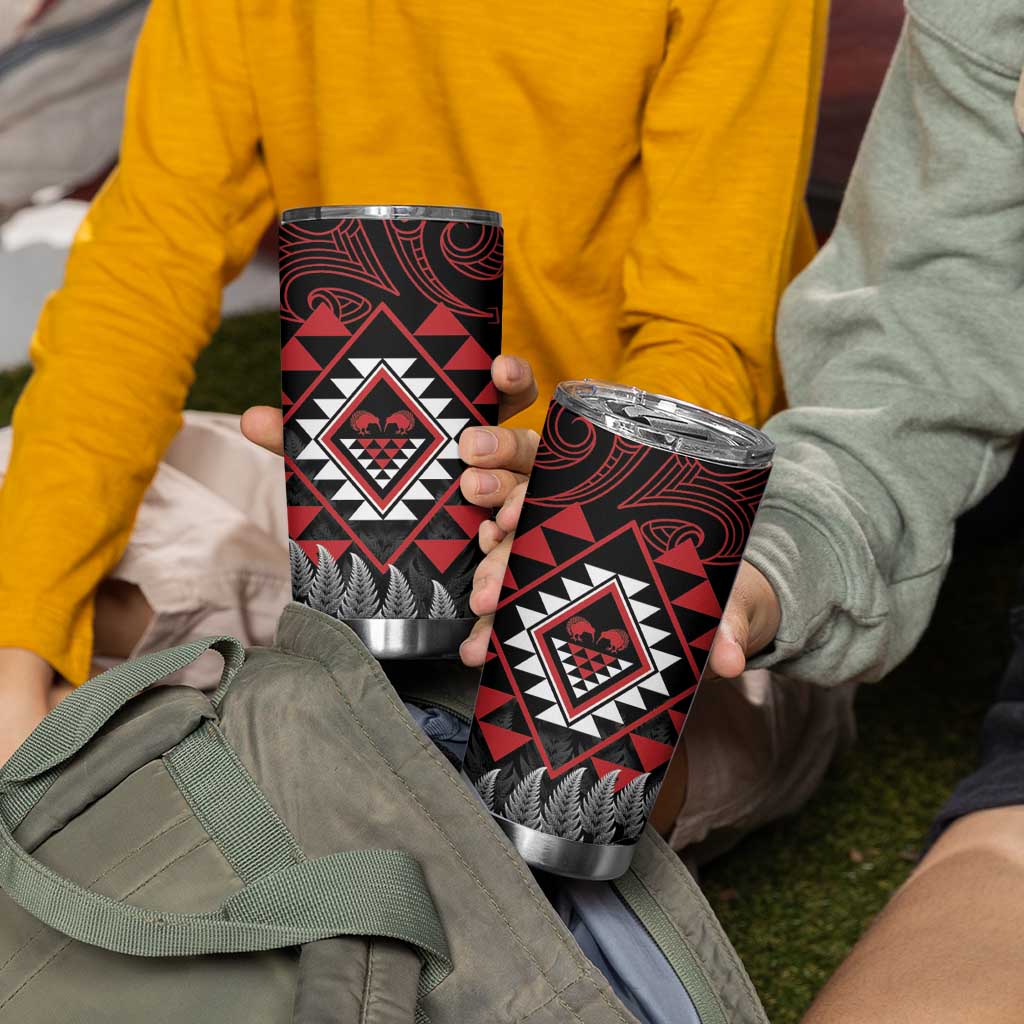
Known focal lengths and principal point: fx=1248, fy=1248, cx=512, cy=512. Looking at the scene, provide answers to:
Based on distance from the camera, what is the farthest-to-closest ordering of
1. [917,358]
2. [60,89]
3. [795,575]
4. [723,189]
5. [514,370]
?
[60,89], [723,189], [917,358], [795,575], [514,370]

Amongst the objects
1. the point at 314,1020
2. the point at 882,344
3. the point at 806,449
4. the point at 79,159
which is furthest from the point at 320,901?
the point at 79,159

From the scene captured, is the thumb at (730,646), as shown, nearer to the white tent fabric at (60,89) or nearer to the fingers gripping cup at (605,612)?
the fingers gripping cup at (605,612)

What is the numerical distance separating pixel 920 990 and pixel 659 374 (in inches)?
20.5

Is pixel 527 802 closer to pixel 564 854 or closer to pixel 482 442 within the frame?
pixel 564 854

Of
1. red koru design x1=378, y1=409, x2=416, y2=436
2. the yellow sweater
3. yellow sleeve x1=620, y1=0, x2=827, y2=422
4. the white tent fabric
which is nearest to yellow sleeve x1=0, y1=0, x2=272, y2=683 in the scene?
the yellow sweater

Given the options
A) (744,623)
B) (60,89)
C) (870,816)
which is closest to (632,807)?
(744,623)

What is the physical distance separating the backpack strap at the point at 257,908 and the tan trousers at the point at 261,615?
0.48 meters

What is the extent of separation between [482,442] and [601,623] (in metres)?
0.14

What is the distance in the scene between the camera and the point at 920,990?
74 centimetres

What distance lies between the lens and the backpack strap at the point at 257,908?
1.96 ft

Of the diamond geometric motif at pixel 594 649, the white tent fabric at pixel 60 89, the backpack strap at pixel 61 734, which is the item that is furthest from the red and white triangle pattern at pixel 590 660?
the white tent fabric at pixel 60 89

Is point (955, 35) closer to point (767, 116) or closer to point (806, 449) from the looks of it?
point (767, 116)

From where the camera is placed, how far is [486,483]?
0.71m

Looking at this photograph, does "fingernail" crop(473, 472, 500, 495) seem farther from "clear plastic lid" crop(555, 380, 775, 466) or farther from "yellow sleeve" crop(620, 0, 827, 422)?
"yellow sleeve" crop(620, 0, 827, 422)
